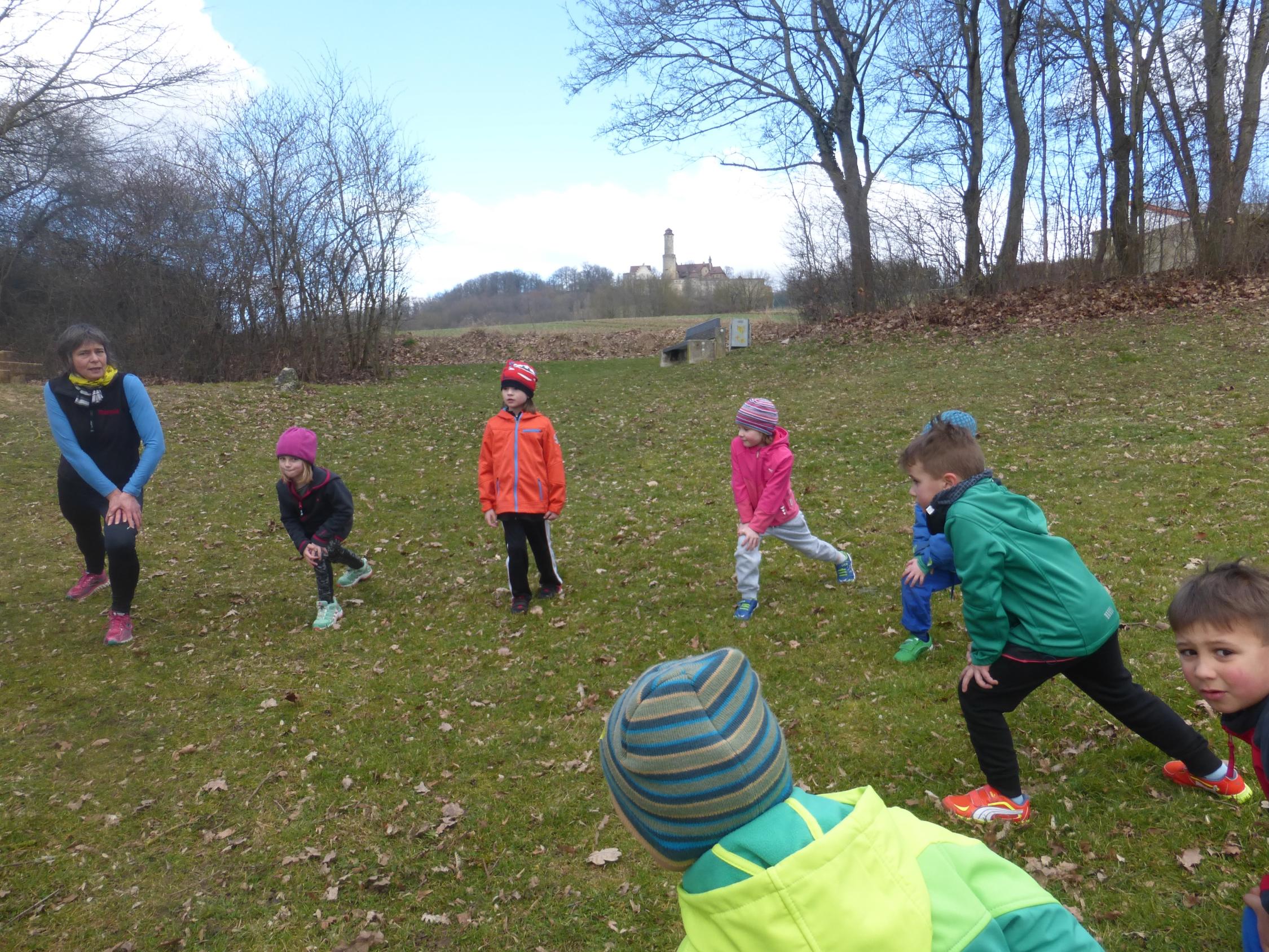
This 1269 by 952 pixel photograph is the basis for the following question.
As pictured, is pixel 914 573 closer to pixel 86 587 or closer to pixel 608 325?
pixel 86 587

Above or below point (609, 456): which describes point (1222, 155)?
above

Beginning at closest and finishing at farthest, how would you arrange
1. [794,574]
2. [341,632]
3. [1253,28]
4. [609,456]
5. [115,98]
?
[341,632], [794,574], [609,456], [115,98], [1253,28]

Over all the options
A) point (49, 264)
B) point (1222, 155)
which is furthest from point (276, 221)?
point (1222, 155)

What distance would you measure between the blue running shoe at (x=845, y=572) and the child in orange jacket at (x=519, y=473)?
2667 mm

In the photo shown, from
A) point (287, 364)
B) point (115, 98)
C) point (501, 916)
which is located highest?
point (115, 98)

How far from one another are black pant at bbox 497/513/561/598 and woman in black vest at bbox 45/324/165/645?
9.49 feet

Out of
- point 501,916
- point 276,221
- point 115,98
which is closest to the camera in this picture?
point 501,916

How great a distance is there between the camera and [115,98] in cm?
1861

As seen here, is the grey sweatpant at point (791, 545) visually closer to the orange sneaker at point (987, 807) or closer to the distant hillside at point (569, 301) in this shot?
the orange sneaker at point (987, 807)

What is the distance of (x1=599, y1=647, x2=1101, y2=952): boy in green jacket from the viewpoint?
1454 mm

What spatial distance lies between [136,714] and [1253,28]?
88.3ft

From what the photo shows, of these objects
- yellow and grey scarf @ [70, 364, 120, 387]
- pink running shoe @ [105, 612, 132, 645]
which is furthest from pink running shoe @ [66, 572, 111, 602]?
yellow and grey scarf @ [70, 364, 120, 387]

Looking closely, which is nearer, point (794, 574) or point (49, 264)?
point (794, 574)

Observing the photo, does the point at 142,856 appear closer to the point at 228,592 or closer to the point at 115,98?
the point at 228,592
